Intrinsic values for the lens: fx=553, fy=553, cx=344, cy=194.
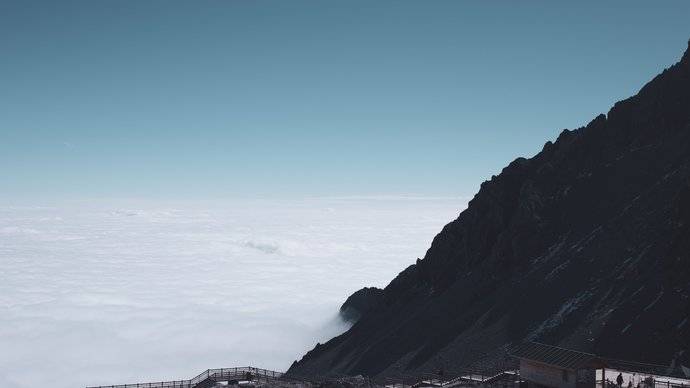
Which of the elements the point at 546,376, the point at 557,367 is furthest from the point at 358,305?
the point at 557,367

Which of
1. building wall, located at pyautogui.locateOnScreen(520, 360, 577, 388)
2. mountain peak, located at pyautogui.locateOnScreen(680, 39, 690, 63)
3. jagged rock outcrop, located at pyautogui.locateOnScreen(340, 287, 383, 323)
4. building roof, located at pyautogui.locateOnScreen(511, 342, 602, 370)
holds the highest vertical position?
mountain peak, located at pyautogui.locateOnScreen(680, 39, 690, 63)

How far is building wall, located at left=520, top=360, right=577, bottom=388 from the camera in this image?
122ft

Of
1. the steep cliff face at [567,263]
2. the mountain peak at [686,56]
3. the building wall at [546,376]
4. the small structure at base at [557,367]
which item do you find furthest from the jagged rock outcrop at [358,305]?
the small structure at base at [557,367]

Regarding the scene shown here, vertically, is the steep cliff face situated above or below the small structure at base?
above

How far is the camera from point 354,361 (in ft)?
292

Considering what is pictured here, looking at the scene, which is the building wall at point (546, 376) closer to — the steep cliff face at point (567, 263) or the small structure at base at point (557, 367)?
the small structure at base at point (557, 367)

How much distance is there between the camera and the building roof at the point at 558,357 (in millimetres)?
36531

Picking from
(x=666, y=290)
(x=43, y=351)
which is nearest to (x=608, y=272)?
(x=666, y=290)

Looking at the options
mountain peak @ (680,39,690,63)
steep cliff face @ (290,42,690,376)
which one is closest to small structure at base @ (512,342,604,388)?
steep cliff face @ (290,42,690,376)

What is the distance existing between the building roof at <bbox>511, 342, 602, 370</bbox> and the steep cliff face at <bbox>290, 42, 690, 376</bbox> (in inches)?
746

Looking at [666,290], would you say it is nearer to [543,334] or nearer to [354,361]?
[543,334]

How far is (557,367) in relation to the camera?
37.6 m

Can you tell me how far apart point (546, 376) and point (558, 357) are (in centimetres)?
179

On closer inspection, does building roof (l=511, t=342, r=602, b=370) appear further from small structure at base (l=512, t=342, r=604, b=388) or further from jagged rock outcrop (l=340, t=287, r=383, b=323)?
jagged rock outcrop (l=340, t=287, r=383, b=323)
